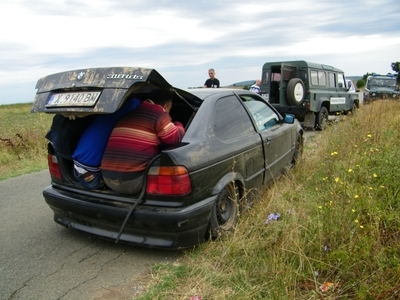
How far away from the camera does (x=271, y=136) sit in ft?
14.4

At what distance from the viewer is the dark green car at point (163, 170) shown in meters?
2.80

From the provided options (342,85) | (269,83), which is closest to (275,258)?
(269,83)

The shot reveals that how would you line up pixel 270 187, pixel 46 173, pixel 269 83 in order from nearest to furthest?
pixel 270 187 < pixel 46 173 < pixel 269 83

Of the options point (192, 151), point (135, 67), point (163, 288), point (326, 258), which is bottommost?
point (163, 288)

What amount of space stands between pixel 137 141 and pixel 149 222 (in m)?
0.71

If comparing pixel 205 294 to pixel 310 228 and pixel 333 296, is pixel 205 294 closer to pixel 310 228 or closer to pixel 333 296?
pixel 333 296

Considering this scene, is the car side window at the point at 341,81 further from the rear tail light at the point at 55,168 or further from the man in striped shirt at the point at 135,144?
the rear tail light at the point at 55,168

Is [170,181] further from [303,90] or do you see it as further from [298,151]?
[303,90]

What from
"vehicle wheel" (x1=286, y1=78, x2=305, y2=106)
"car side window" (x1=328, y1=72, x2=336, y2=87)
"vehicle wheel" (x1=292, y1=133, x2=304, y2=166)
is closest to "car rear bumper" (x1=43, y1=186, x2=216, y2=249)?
"vehicle wheel" (x1=292, y1=133, x2=304, y2=166)

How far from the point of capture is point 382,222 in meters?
3.00

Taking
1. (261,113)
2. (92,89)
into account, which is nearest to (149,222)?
(92,89)

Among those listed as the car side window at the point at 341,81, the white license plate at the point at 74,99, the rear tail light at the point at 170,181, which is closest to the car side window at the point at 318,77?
the car side window at the point at 341,81

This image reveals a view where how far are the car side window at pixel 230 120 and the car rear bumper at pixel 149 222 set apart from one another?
0.79m

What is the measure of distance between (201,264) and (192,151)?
37.2 inches
